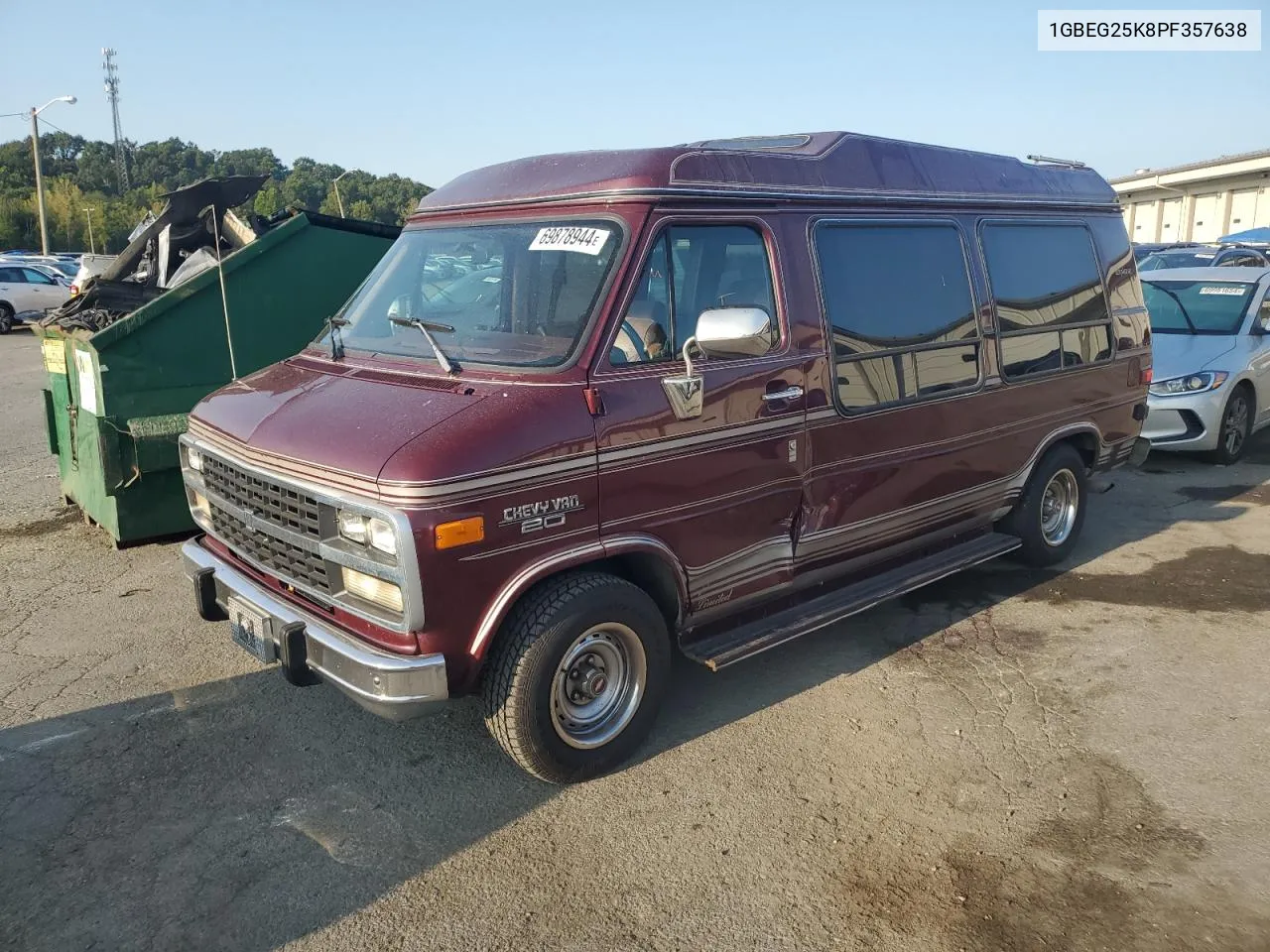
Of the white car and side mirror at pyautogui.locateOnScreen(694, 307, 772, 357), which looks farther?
the white car

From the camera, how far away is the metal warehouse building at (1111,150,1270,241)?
135 feet

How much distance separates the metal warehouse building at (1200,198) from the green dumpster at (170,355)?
40.7m

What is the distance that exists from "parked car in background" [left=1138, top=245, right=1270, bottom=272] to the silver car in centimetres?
954

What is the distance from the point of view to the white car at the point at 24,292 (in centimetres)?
2456

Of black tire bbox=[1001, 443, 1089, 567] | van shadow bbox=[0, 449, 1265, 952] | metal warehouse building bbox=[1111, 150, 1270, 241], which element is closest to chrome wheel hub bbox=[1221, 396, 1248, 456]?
black tire bbox=[1001, 443, 1089, 567]

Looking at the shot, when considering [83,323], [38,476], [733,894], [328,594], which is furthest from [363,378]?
[38,476]

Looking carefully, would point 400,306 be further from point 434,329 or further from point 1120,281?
point 1120,281

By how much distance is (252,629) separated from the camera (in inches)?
150

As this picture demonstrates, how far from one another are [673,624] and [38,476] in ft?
23.9

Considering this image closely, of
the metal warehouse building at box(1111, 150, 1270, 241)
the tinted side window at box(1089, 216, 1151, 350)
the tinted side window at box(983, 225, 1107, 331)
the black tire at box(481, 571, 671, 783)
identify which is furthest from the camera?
the metal warehouse building at box(1111, 150, 1270, 241)

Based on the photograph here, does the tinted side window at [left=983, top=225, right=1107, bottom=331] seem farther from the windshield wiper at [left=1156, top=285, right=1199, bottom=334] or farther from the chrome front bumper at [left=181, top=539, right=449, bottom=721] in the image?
the windshield wiper at [left=1156, top=285, right=1199, bottom=334]

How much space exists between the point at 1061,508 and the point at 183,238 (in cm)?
674

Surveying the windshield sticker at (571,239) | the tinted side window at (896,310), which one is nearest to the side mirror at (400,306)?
the windshield sticker at (571,239)

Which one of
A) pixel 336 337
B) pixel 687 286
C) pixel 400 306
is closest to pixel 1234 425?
pixel 687 286
